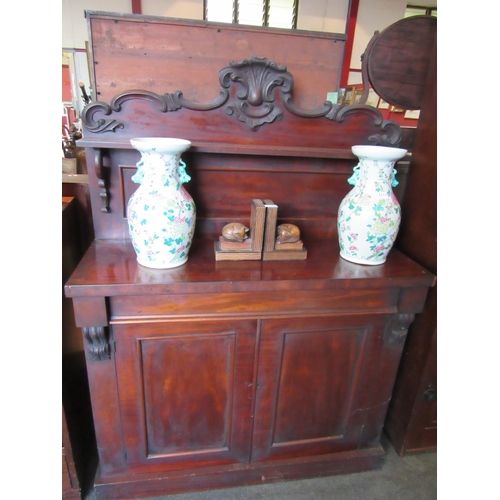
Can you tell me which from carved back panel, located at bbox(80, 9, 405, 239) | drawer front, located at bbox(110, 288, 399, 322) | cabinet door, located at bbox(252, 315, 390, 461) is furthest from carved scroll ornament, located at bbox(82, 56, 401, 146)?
cabinet door, located at bbox(252, 315, 390, 461)

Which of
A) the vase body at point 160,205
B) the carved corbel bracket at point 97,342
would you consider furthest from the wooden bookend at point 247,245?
the carved corbel bracket at point 97,342

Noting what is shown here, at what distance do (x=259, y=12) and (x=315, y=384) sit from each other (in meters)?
4.97

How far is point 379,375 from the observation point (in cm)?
120

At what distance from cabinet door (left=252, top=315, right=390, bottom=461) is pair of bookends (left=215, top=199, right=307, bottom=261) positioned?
206 millimetres

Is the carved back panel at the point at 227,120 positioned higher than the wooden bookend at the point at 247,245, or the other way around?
the carved back panel at the point at 227,120

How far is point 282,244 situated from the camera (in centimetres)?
107

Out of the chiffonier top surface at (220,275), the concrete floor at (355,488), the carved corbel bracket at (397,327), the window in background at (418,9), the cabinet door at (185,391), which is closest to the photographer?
the chiffonier top surface at (220,275)

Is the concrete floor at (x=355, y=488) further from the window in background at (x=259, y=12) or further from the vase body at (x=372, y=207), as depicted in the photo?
the window in background at (x=259, y=12)

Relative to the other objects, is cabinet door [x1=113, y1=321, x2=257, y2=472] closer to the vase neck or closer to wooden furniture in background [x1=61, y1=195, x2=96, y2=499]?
wooden furniture in background [x1=61, y1=195, x2=96, y2=499]

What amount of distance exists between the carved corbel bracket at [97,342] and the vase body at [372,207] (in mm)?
768

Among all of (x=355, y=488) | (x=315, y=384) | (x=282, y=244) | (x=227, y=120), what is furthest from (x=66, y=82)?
(x=355, y=488)

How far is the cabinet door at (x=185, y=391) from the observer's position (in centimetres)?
100

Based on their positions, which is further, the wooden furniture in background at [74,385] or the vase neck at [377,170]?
the wooden furniture in background at [74,385]

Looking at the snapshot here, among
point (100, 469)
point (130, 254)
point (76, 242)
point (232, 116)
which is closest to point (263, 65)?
point (232, 116)
